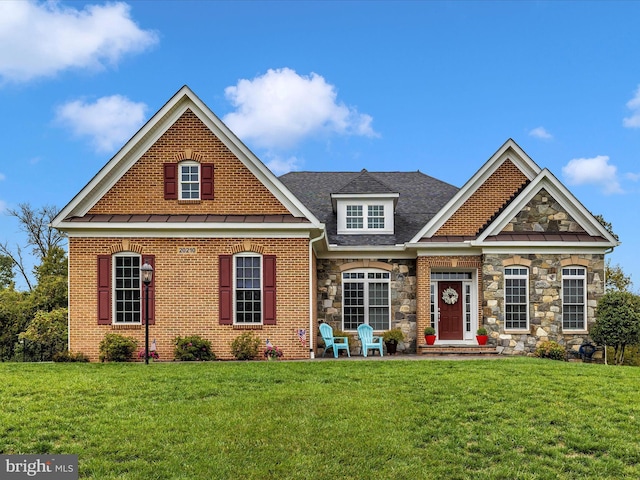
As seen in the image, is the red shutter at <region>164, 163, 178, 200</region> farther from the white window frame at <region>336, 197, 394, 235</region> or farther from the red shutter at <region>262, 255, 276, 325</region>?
the white window frame at <region>336, 197, 394, 235</region>

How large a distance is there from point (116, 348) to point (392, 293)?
8.97 meters

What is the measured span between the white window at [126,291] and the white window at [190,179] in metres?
2.25

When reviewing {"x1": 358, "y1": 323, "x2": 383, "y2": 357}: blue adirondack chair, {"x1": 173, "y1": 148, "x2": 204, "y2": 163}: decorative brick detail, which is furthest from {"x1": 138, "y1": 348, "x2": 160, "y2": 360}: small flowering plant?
{"x1": 358, "y1": 323, "x2": 383, "y2": 357}: blue adirondack chair

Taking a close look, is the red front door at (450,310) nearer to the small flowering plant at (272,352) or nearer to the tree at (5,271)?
the small flowering plant at (272,352)

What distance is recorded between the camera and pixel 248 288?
16484mm

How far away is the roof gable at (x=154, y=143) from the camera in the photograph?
16.5 metres

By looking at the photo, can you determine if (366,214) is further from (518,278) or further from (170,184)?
(170,184)

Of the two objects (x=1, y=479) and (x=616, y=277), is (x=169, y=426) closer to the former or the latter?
(x=1, y=479)

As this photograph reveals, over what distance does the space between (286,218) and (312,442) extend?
362 inches

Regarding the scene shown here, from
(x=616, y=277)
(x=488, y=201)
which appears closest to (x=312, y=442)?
(x=488, y=201)

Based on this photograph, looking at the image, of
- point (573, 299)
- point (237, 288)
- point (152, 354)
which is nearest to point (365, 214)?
point (237, 288)

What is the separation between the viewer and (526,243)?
59.1 ft

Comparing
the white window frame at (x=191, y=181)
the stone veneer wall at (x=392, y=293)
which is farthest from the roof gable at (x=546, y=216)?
the white window frame at (x=191, y=181)

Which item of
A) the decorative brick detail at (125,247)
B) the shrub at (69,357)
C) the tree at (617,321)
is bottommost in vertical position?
the shrub at (69,357)
